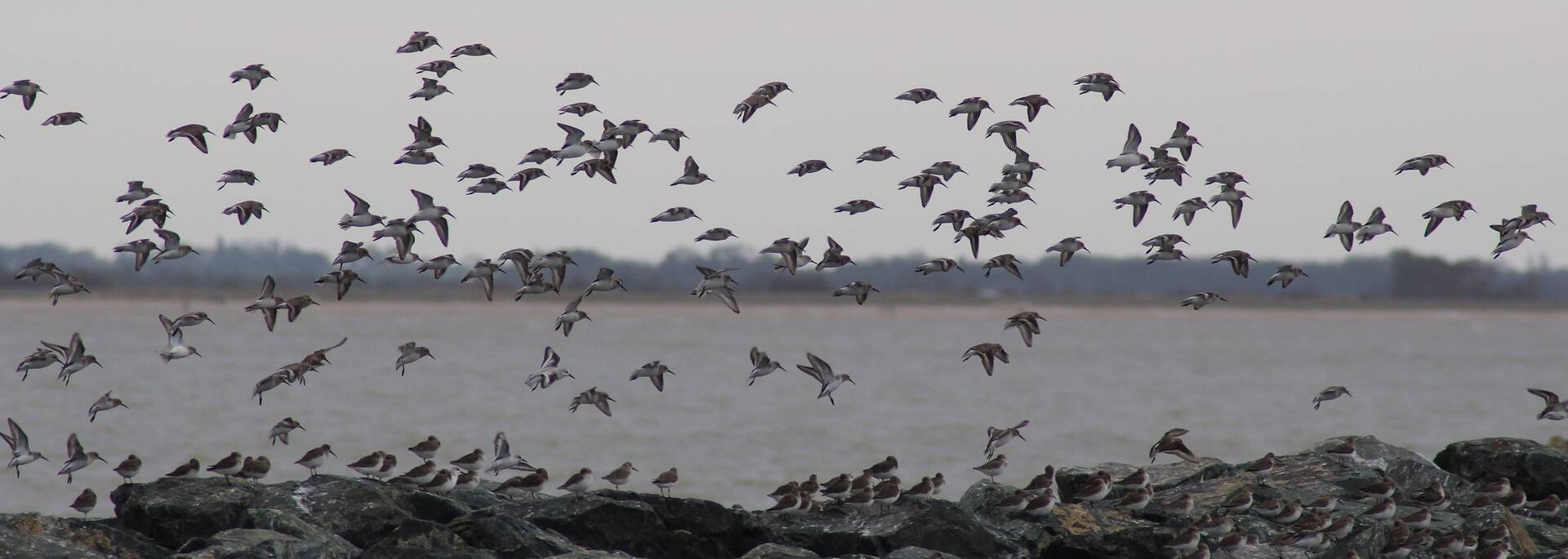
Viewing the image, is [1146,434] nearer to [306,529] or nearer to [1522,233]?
[1522,233]

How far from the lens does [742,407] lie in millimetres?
76438

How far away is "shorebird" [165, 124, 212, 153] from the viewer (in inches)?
906

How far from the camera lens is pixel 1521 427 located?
225ft

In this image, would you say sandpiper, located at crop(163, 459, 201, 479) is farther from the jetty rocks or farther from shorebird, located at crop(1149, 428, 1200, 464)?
shorebird, located at crop(1149, 428, 1200, 464)

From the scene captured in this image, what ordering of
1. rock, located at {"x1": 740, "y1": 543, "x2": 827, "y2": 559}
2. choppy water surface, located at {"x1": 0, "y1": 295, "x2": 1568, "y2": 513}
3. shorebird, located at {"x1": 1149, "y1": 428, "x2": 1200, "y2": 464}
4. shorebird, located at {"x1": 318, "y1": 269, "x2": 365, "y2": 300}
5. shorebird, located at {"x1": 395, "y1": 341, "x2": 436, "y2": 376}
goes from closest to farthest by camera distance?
rock, located at {"x1": 740, "y1": 543, "x2": 827, "y2": 559}, shorebird, located at {"x1": 318, "y1": 269, "x2": 365, "y2": 300}, shorebird, located at {"x1": 395, "y1": 341, "x2": 436, "y2": 376}, shorebird, located at {"x1": 1149, "y1": 428, "x2": 1200, "y2": 464}, choppy water surface, located at {"x1": 0, "y1": 295, "x2": 1568, "y2": 513}

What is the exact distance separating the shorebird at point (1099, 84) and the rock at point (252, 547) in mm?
13434

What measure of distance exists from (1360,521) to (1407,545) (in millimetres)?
903

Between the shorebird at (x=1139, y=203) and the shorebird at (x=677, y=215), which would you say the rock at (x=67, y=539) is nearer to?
the shorebird at (x=677, y=215)

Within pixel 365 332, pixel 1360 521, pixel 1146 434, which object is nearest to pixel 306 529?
pixel 1360 521

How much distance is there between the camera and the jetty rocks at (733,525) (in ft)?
54.4

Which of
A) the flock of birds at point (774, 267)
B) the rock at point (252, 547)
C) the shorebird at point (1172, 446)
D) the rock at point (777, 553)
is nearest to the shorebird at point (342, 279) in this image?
the flock of birds at point (774, 267)

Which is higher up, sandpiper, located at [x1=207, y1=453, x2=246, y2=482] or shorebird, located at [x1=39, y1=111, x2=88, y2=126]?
shorebird, located at [x1=39, y1=111, x2=88, y2=126]

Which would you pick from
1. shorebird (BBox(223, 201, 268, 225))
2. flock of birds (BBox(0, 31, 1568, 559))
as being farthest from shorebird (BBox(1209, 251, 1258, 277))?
shorebird (BBox(223, 201, 268, 225))

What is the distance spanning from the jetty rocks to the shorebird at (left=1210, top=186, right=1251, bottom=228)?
4.32 meters
